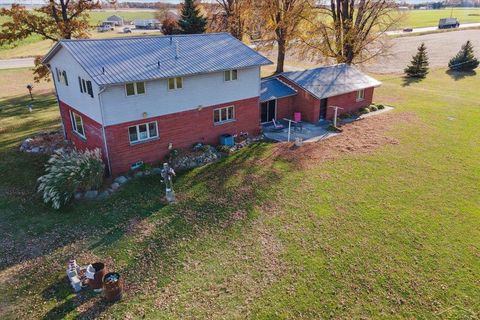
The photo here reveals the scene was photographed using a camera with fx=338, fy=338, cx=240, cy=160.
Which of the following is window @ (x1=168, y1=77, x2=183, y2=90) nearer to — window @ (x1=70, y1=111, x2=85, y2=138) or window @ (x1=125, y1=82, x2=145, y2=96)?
window @ (x1=125, y1=82, x2=145, y2=96)

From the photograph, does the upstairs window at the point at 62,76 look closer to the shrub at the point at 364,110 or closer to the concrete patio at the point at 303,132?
the concrete patio at the point at 303,132

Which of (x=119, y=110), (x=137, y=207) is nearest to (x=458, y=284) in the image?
(x=137, y=207)

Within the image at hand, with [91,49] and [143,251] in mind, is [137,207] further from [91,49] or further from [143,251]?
[91,49]

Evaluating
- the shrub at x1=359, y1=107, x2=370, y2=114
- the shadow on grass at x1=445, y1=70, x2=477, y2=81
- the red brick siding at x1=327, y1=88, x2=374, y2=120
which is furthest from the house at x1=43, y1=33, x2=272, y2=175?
the shadow on grass at x1=445, y1=70, x2=477, y2=81

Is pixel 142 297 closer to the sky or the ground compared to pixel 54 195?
closer to the ground

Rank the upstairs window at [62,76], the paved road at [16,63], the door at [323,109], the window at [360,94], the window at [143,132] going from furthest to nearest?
the paved road at [16,63]
the window at [360,94]
the door at [323,109]
the upstairs window at [62,76]
the window at [143,132]

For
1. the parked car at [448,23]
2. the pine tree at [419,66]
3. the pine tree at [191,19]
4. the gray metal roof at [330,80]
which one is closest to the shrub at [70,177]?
the gray metal roof at [330,80]

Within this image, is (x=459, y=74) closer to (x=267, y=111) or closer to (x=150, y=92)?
(x=267, y=111)
